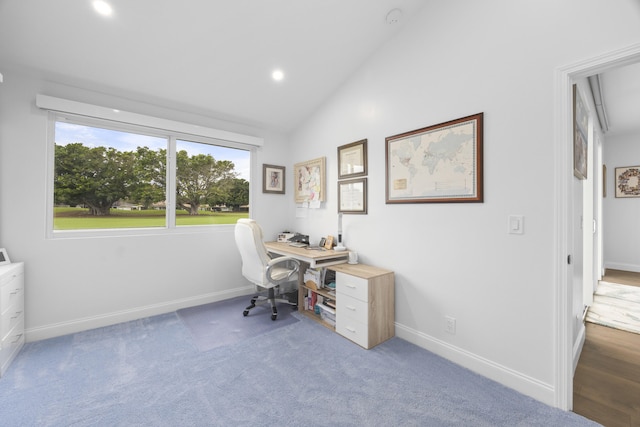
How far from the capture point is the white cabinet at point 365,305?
2.31 m

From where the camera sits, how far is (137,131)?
2.95m

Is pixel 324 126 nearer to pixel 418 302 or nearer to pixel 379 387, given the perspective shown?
pixel 418 302

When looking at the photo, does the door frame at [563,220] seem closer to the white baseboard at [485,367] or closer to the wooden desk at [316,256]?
the white baseboard at [485,367]

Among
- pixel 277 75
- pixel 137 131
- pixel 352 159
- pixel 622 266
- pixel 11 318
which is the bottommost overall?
pixel 622 266

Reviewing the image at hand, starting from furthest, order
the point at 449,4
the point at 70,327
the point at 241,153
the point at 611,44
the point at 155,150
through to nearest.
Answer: the point at 241,153
the point at 155,150
the point at 70,327
the point at 449,4
the point at 611,44

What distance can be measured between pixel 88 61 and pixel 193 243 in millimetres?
1965

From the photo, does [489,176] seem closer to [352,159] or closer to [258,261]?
[352,159]

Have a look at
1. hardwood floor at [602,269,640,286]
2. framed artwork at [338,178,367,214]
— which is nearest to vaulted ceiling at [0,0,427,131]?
framed artwork at [338,178,367,214]

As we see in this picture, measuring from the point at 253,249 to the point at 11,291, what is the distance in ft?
6.00

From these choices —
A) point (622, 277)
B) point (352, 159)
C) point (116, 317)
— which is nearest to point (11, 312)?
point (116, 317)

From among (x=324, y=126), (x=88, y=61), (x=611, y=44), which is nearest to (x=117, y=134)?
(x=88, y=61)

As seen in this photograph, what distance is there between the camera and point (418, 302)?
238 centimetres

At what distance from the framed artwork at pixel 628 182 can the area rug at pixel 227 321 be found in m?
6.24

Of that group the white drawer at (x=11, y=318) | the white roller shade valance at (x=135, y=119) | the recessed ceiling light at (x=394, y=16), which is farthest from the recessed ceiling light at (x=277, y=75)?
the white drawer at (x=11, y=318)
